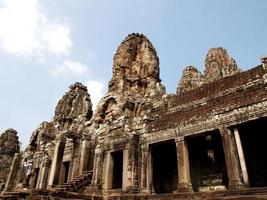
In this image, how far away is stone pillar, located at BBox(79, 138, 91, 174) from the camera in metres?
19.1

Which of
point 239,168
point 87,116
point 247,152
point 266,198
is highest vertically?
point 87,116

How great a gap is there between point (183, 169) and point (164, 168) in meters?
3.94

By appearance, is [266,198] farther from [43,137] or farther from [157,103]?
[43,137]

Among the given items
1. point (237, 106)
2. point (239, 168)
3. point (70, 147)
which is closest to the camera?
point (239, 168)

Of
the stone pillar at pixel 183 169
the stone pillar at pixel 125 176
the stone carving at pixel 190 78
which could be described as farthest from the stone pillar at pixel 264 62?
the stone carving at pixel 190 78

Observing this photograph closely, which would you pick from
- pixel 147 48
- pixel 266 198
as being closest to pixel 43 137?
pixel 147 48

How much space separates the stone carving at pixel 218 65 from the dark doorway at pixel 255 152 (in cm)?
2599

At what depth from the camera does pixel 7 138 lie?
44344mm

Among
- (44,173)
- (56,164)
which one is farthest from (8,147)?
(56,164)

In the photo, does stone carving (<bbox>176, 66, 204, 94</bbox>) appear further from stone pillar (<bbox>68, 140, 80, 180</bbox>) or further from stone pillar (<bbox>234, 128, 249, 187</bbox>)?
stone pillar (<bbox>234, 128, 249, 187</bbox>)

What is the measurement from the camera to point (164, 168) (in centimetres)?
1573

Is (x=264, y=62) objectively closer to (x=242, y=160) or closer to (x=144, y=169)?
(x=242, y=160)

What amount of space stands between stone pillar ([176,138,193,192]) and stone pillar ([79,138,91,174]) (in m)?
9.26

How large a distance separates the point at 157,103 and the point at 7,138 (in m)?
37.4
